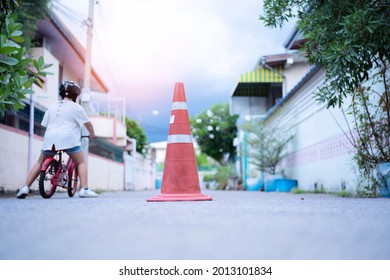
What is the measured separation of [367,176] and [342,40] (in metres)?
2.53

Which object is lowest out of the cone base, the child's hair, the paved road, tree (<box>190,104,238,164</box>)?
the paved road

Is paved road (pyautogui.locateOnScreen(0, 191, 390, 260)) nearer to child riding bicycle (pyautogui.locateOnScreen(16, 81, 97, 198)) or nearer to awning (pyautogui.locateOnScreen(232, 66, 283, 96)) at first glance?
child riding bicycle (pyautogui.locateOnScreen(16, 81, 97, 198))

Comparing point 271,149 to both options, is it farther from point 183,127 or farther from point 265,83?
point 183,127

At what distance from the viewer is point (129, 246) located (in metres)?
1.83

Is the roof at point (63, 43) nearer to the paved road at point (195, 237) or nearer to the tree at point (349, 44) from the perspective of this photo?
the tree at point (349, 44)

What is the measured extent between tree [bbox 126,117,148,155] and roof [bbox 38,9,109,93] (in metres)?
18.8

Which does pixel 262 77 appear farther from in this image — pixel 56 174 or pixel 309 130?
pixel 56 174

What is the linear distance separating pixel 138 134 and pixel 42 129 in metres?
28.1

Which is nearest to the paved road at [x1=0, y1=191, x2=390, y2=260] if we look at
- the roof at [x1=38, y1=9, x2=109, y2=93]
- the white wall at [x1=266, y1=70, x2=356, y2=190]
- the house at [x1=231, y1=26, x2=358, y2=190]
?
the house at [x1=231, y1=26, x2=358, y2=190]

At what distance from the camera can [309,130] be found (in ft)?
41.5

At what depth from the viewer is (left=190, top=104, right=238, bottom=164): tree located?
110ft

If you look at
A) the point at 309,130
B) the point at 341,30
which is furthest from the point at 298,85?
the point at 341,30
